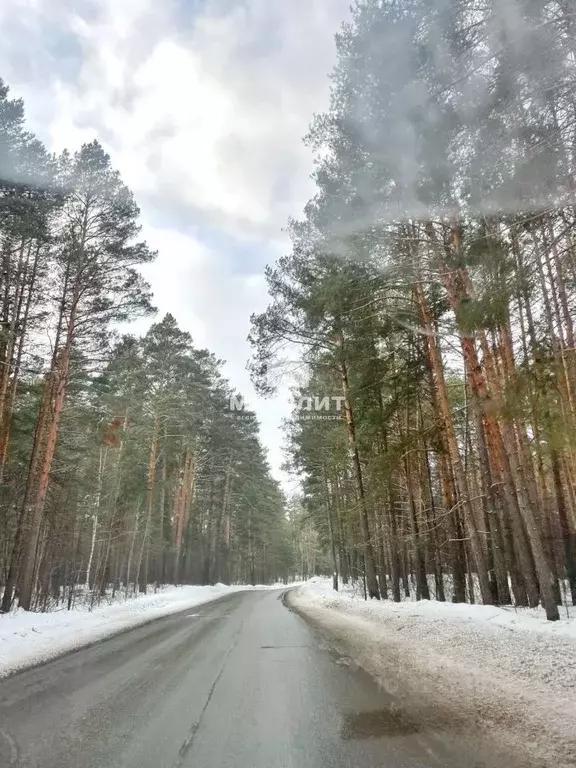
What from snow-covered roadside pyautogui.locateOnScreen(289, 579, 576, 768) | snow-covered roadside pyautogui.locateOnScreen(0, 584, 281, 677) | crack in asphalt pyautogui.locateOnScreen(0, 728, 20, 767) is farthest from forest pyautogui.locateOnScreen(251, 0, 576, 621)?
snow-covered roadside pyautogui.locateOnScreen(0, 584, 281, 677)

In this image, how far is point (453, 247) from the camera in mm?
10578

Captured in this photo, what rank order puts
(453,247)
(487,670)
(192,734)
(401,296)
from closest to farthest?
(192,734)
(487,670)
(453,247)
(401,296)

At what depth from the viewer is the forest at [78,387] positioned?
1447cm

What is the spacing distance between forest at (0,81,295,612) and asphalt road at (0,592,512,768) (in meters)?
A: 7.31

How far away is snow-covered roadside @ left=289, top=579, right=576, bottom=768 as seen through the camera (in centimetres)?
410

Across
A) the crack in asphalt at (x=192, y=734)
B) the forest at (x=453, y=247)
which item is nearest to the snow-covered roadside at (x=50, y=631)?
the crack in asphalt at (x=192, y=734)

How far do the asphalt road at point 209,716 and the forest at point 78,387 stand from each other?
24.0 ft

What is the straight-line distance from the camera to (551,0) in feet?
22.4

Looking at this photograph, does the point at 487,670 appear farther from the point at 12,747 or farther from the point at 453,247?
the point at 453,247

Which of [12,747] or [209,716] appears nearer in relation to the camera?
[12,747]

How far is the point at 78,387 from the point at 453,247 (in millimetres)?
15926

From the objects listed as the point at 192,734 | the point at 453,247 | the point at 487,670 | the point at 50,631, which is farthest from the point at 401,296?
the point at 50,631

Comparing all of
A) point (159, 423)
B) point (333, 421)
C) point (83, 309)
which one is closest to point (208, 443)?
point (159, 423)

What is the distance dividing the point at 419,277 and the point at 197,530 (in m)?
39.1
